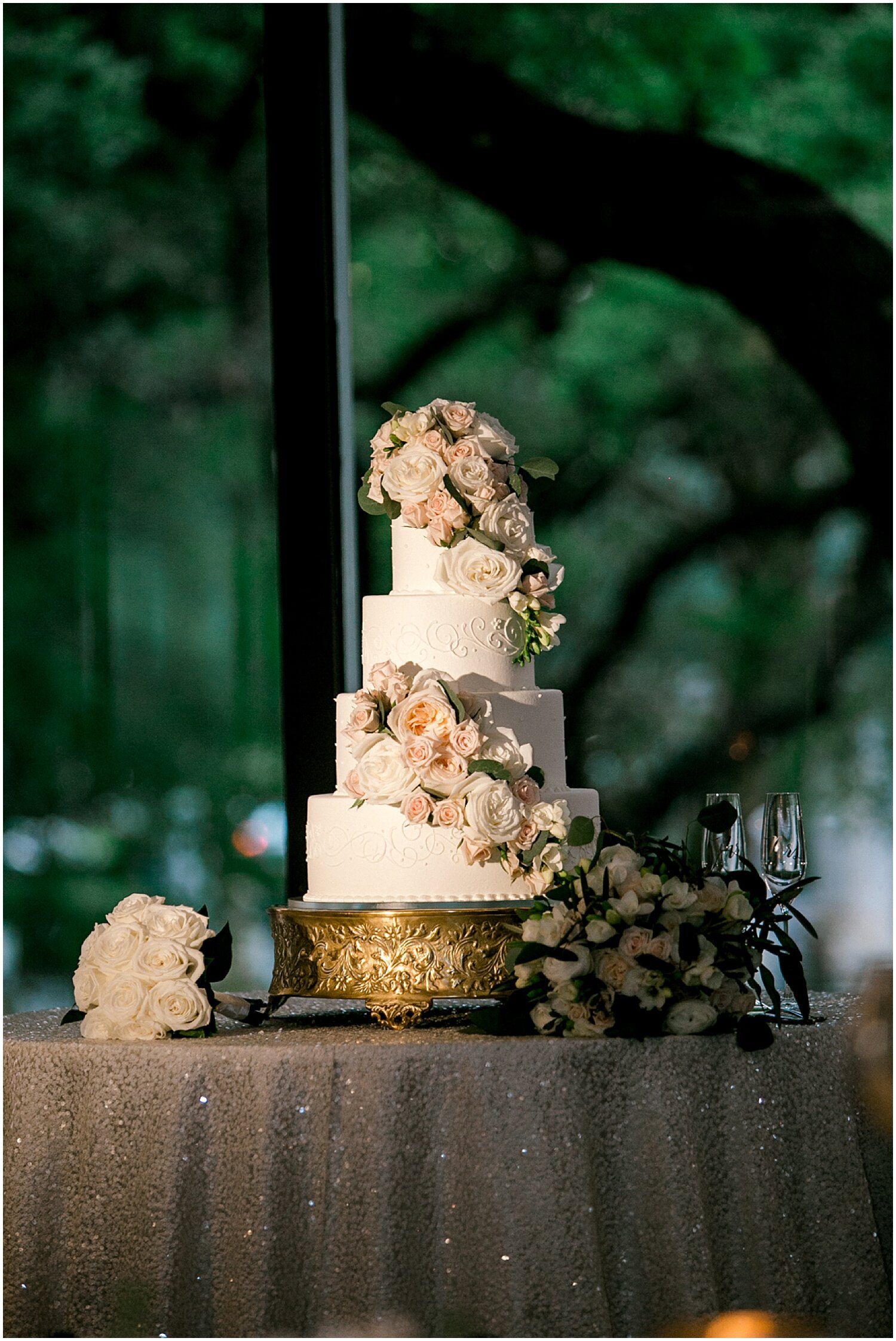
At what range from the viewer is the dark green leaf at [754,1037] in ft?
8.85

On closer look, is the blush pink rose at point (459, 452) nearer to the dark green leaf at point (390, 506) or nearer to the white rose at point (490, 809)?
the dark green leaf at point (390, 506)

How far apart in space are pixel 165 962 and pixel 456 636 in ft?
2.76

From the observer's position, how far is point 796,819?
10.2 ft

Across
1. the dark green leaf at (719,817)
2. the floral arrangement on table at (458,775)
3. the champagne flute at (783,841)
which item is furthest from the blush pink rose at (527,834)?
the champagne flute at (783,841)

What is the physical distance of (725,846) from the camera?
3195mm

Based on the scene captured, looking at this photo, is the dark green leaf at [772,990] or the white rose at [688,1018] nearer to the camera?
the white rose at [688,1018]

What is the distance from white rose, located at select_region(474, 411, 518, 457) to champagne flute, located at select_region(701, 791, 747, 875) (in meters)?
0.81

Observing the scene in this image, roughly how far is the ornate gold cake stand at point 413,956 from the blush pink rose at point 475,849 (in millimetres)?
95

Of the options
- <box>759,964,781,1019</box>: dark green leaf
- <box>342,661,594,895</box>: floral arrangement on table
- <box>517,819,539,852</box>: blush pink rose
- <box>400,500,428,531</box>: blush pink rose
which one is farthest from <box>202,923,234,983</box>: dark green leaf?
<box>759,964,781,1019</box>: dark green leaf

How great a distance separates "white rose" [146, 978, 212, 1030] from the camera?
2885mm

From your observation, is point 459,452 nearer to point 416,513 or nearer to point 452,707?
point 416,513

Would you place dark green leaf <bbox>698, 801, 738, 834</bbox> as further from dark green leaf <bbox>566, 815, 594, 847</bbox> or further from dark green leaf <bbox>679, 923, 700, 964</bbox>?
dark green leaf <bbox>679, 923, 700, 964</bbox>

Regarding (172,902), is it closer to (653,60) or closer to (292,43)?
(292,43)

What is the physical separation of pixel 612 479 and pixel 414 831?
3.30m
